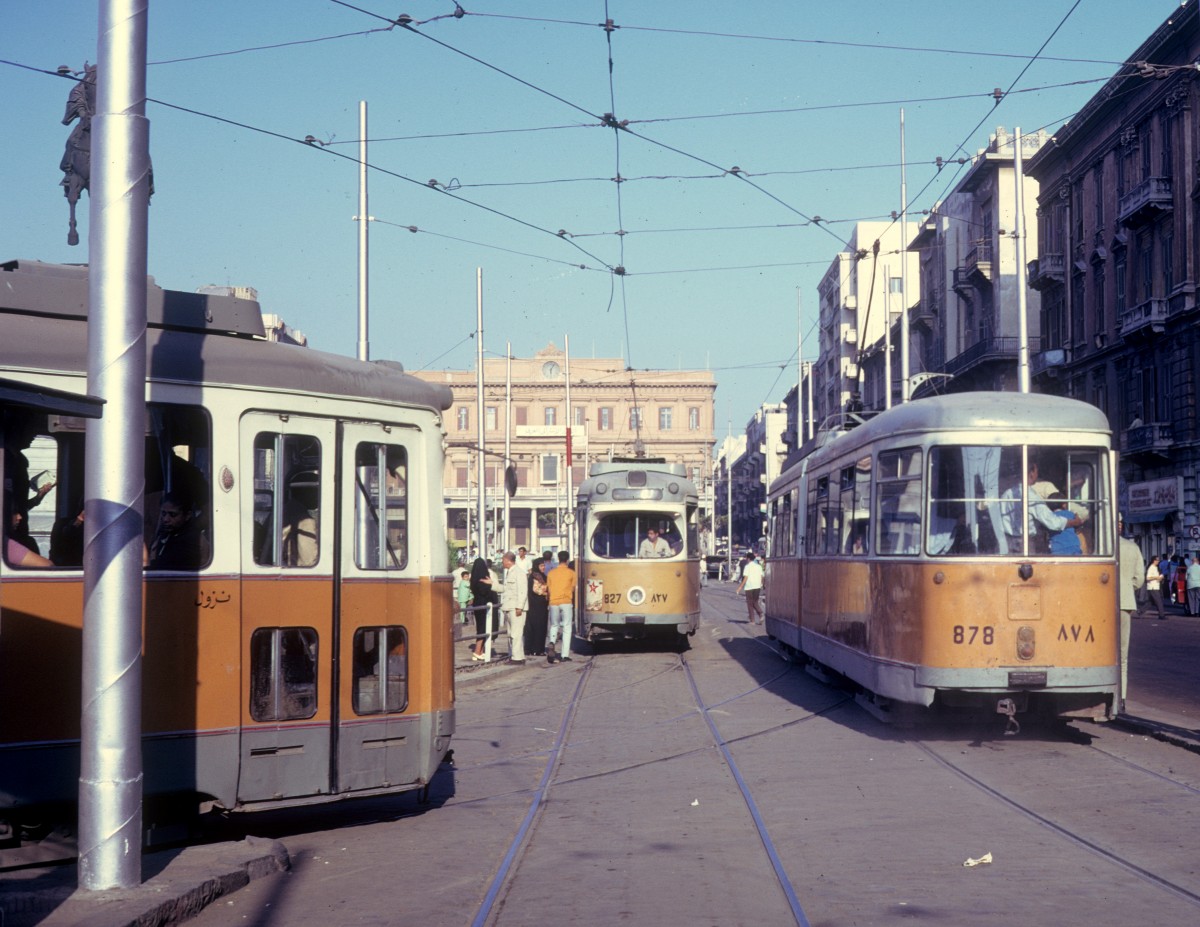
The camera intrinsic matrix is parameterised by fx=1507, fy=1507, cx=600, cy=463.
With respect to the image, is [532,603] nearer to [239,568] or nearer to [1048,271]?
[239,568]

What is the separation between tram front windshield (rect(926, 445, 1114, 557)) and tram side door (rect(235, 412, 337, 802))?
20.1 ft

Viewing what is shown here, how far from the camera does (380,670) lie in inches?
355

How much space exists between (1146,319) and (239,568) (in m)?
40.6

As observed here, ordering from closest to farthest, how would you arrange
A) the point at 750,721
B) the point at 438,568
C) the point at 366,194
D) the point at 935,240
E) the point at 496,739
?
the point at 438,568, the point at 496,739, the point at 750,721, the point at 366,194, the point at 935,240

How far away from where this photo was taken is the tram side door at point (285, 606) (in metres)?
8.35

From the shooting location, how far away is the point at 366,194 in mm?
25250

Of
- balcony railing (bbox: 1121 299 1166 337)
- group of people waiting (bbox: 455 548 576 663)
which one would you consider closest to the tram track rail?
group of people waiting (bbox: 455 548 576 663)

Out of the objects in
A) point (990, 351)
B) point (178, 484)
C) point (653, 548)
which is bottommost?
point (653, 548)

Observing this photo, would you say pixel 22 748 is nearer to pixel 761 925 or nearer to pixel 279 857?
pixel 279 857

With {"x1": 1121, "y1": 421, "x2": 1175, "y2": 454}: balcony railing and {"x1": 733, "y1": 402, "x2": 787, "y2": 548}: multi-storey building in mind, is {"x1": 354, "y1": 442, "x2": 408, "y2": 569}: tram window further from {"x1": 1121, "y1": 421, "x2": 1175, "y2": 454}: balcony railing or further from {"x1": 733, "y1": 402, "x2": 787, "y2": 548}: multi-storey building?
{"x1": 733, "y1": 402, "x2": 787, "y2": 548}: multi-storey building

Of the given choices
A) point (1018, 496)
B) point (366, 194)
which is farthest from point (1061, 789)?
point (366, 194)

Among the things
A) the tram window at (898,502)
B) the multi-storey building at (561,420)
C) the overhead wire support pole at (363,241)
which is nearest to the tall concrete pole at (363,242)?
the overhead wire support pole at (363,241)

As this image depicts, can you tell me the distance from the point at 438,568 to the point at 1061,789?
464 cm

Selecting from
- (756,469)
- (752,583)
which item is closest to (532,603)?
→ (752,583)
